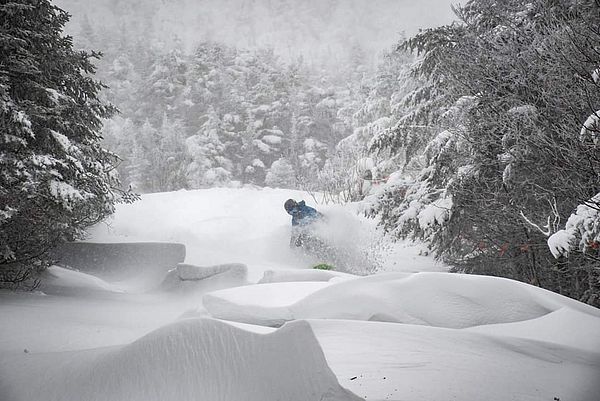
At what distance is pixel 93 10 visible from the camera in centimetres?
3647

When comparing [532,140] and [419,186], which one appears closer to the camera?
[532,140]

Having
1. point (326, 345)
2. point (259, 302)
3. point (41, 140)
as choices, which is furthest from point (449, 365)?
point (41, 140)

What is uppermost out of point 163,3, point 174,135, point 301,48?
point 163,3

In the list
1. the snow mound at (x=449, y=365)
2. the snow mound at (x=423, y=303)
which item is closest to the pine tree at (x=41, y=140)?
the snow mound at (x=423, y=303)

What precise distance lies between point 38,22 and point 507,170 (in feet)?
22.1

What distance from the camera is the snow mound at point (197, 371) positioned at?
164cm

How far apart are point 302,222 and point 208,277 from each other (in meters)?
3.56

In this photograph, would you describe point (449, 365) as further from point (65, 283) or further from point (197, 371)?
point (65, 283)

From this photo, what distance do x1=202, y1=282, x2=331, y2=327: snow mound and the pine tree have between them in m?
2.98

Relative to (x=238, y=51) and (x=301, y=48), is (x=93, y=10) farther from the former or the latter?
(x=301, y=48)

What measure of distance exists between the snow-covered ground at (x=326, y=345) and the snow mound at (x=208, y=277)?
204 cm

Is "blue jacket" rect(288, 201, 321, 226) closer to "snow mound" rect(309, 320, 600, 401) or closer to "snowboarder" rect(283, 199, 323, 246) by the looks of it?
"snowboarder" rect(283, 199, 323, 246)

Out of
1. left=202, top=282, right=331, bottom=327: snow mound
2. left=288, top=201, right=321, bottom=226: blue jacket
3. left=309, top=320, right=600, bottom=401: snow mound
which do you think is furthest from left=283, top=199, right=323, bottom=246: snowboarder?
left=309, top=320, right=600, bottom=401: snow mound

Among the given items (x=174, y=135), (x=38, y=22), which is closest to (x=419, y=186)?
(x=38, y=22)
